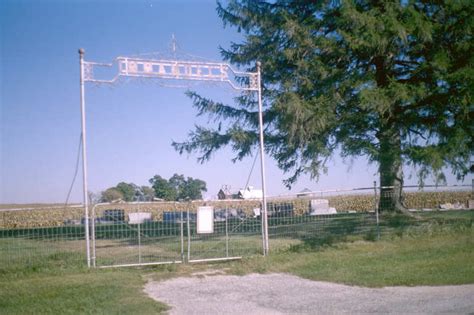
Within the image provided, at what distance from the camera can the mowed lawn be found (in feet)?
26.2

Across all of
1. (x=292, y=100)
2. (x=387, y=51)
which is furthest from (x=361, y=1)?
(x=292, y=100)

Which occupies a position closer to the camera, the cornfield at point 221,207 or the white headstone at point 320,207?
the cornfield at point 221,207

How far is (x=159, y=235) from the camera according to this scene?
12633 millimetres

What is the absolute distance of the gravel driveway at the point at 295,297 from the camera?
7.30 metres

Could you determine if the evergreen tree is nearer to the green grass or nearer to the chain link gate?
the green grass

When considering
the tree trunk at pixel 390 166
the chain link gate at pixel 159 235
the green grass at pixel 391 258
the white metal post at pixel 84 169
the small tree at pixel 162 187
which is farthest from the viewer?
the small tree at pixel 162 187

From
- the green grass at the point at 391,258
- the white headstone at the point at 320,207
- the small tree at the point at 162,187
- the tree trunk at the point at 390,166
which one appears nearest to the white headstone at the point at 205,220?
the green grass at the point at 391,258

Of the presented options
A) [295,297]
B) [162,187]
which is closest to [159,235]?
[295,297]

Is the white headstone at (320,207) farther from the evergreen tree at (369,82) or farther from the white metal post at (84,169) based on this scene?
the white metal post at (84,169)

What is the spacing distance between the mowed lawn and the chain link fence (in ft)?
1.04

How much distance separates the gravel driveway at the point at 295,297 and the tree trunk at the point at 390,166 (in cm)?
705

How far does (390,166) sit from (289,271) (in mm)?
7367

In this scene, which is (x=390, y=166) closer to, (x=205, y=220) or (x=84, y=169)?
(x=205, y=220)

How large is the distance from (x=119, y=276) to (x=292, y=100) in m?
8.72
